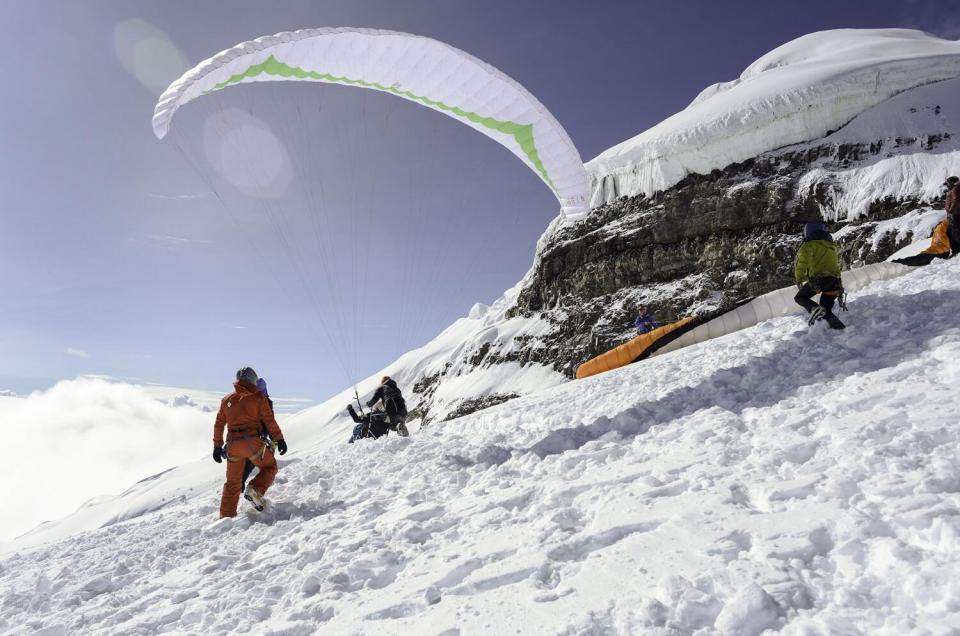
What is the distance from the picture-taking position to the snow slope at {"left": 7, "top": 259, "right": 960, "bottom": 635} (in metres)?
2.29

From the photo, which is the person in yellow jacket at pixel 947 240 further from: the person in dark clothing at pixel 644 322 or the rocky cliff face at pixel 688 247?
the rocky cliff face at pixel 688 247

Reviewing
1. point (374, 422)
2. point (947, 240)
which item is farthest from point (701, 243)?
point (374, 422)

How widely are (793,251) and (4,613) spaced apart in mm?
41130

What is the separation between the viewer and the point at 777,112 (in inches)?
1448

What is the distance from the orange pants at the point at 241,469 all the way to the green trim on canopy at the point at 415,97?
747cm

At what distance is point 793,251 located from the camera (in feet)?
112

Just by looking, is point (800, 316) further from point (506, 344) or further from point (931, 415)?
point (506, 344)

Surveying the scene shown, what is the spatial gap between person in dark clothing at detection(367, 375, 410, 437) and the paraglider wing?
6671 millimetres

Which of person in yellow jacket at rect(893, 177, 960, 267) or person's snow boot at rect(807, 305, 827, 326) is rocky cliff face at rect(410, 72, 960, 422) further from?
person's snow boot at rect(807, 305, 827, 326)

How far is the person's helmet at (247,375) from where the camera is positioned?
629cm

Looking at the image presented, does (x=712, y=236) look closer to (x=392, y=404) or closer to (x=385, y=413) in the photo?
(x=385, y=413)

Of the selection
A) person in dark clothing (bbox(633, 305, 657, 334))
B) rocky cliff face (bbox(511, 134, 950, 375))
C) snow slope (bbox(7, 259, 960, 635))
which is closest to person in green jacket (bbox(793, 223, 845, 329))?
snow slope (bbox(7, 259, 960, 635))

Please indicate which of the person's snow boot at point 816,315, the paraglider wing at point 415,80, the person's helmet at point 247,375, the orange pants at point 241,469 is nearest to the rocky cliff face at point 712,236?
the paraglider wing at point 415,80

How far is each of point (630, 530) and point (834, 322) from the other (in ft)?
18.3
